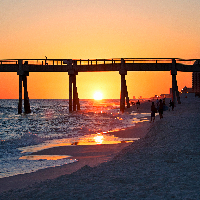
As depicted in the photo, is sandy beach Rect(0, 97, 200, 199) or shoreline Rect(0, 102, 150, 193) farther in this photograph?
shoreline Rect(0, 102, 150, 193)

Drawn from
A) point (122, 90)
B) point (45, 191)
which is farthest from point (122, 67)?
point (45, 191)

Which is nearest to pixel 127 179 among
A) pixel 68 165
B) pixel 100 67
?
pixel 68 165

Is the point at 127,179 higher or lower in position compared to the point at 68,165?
higher

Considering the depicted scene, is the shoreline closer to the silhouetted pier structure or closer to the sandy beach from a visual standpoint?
the sandy beach

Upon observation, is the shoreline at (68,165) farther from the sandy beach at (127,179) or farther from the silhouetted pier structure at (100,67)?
the silhouetted pier structure at (100,67)

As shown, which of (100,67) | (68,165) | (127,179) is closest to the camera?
(127,179)

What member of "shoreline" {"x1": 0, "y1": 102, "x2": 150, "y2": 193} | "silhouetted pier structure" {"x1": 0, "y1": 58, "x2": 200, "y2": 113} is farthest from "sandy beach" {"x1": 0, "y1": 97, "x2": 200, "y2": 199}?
"silhouetted pier structure" {"x1": 0, "y1": 58, "x2": 200, "y2": 113}

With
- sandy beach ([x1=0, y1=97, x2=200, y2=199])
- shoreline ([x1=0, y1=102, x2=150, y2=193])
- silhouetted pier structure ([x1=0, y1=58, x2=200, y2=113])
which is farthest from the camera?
silhouetted pier structure ([x1=0, y1=58, x2=200, y2=113])

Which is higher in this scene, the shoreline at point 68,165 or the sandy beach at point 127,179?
the sandy beach at point 127,179

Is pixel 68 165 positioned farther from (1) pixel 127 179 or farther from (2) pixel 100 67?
(2) pixel 100 67

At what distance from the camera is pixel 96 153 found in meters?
11.3

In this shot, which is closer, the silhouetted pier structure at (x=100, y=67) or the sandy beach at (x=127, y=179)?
the sandy beach at (x=127, y=179)

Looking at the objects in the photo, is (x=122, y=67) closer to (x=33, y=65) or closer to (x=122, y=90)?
(x=122, y=90)

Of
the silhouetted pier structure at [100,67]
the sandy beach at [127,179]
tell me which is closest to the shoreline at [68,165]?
the sandy beach at [127,179]
